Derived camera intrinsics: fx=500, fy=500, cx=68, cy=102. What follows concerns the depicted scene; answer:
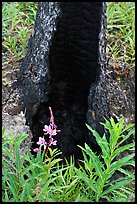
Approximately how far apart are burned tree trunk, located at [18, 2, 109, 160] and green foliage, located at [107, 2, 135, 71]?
794mm

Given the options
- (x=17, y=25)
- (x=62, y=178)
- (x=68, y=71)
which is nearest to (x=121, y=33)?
(x=17, y=25)

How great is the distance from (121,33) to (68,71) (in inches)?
47.1

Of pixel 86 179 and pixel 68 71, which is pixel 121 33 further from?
pixel 86 179

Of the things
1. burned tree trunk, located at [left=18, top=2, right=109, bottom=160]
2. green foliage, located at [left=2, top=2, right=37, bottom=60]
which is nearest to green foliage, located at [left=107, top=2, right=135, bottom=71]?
green foliage, located at [left=2, top=2, right=37, bottom=60]

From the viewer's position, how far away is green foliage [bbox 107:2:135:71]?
147 inches

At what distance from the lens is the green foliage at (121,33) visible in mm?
3734

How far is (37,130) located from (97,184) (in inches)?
36.6

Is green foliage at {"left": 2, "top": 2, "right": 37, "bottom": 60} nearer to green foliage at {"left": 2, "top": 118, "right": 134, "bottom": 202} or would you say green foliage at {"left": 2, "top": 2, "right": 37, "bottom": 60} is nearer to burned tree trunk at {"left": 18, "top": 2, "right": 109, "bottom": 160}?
burned tree trunk at {"left": 18, "top": 2, "right": 109, "bottom": 160}

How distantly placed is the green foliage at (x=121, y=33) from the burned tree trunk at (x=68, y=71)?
794 mm

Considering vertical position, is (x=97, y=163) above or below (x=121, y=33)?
below

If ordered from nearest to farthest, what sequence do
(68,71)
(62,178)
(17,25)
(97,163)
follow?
(97,163), (62,178), (68,71), (17,25)

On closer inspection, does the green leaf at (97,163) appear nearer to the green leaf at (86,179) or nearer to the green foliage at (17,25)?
the green leaf at (86,179)

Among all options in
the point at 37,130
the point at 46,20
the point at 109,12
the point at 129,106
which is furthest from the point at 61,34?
the point at 109,12

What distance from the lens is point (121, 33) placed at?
3926mm
